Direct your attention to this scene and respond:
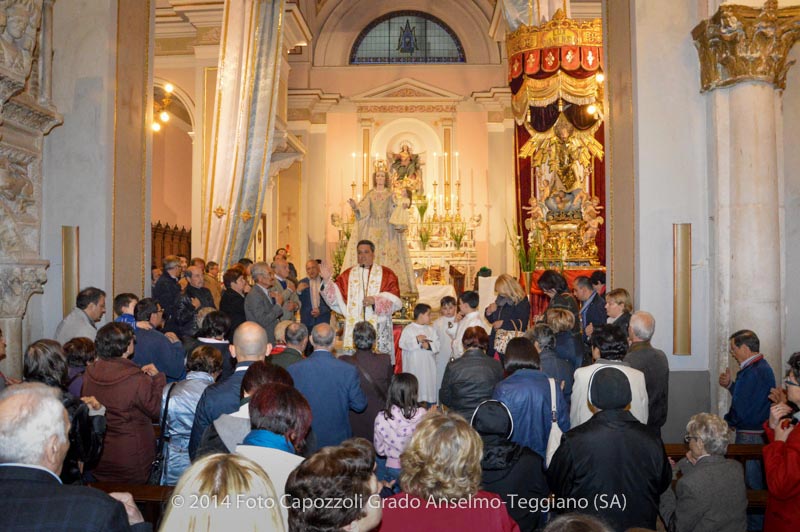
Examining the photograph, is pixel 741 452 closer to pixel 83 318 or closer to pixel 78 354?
pixel 78 354

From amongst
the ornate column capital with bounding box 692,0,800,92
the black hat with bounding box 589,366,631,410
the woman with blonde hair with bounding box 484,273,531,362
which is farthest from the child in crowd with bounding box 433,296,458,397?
the black hat with bounding box 589,366,631,410

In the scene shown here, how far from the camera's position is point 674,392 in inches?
262

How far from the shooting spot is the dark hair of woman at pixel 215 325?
15.3ft

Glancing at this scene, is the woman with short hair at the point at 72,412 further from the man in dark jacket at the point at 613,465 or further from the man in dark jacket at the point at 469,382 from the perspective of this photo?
the man in dark jacket at the point at 613,465

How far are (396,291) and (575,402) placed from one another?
449cm

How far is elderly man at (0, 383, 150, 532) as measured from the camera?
209 centimetres

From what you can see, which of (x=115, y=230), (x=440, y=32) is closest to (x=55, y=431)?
(x=115, y=230)

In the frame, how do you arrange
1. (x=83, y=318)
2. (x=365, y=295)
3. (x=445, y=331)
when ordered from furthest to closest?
(x=365, y=295), (x=445, y=331), (x=83, y=318)

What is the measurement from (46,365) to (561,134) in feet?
34.3

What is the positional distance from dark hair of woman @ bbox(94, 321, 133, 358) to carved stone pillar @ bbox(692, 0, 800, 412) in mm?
4997

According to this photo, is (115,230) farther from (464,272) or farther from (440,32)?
(440,32)

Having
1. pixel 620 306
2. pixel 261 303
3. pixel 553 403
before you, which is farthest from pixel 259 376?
pixel 261 303

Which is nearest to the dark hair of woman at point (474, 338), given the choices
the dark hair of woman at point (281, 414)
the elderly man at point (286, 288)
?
the dark hair of woman at point (281, 414)

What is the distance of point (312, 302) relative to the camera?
9.52 meters
